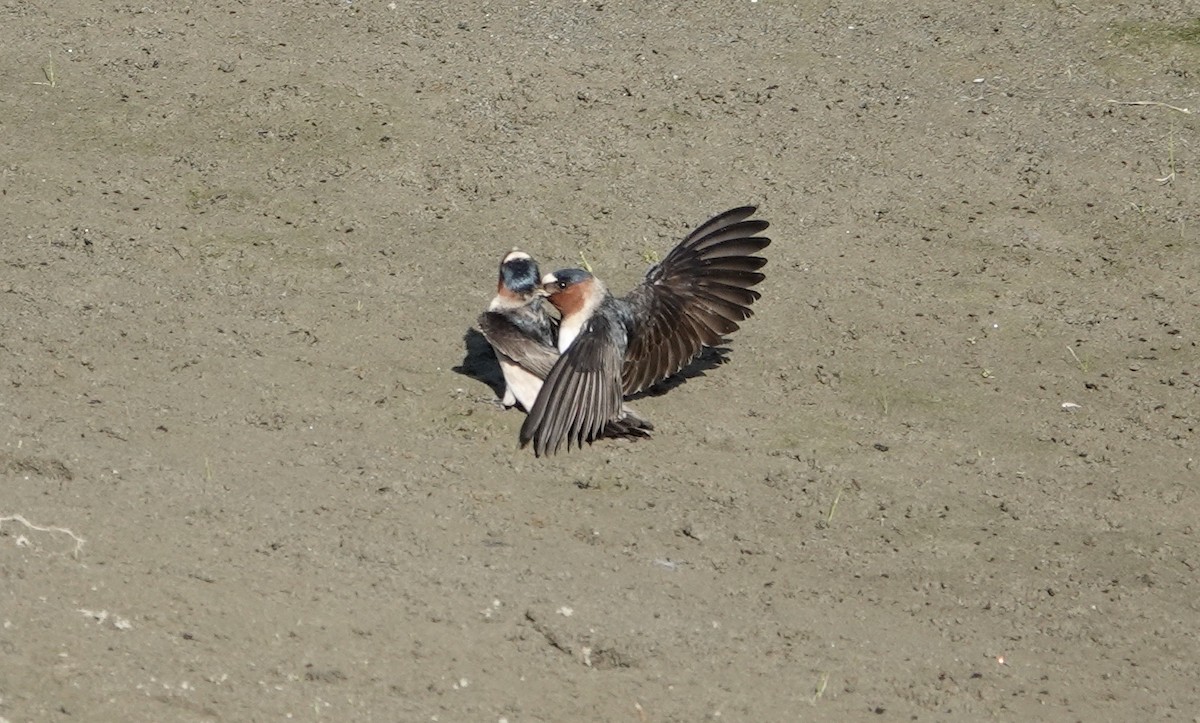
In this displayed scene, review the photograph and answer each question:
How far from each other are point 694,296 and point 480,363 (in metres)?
1.04

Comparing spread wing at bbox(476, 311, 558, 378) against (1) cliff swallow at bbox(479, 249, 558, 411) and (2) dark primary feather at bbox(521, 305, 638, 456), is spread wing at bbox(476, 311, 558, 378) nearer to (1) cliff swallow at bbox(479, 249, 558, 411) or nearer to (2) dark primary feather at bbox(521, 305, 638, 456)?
(1) cliff swallow at bbox(479, 249, 558, 411)

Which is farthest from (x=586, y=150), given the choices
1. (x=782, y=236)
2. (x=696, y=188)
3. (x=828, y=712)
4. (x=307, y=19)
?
(x=828, y=712)

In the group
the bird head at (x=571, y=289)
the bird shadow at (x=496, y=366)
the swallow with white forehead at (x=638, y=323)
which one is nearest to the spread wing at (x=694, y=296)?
the swallow with white forehead at (x=638, y=323)

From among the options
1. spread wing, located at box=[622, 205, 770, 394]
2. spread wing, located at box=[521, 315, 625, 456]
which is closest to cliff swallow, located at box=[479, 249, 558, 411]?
spread wing, located at box=[521, 315, 625, 456]

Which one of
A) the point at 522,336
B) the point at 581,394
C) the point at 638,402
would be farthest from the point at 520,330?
the point at 638,402

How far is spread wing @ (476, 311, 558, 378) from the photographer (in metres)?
7.38

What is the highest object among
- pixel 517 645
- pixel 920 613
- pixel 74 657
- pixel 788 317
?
pixel 788 317

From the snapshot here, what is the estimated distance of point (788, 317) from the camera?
8070mm

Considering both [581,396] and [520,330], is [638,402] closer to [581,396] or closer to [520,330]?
[581,396]

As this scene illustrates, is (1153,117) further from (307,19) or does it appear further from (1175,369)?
(307,19)

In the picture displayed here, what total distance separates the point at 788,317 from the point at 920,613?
7.17 ft

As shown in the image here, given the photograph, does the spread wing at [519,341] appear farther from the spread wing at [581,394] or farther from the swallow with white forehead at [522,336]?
the spread wing at [581,394]

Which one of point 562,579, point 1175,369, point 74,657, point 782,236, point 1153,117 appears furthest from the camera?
point 1153,117

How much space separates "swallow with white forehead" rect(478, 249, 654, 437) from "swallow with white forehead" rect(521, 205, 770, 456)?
0.23 feet
